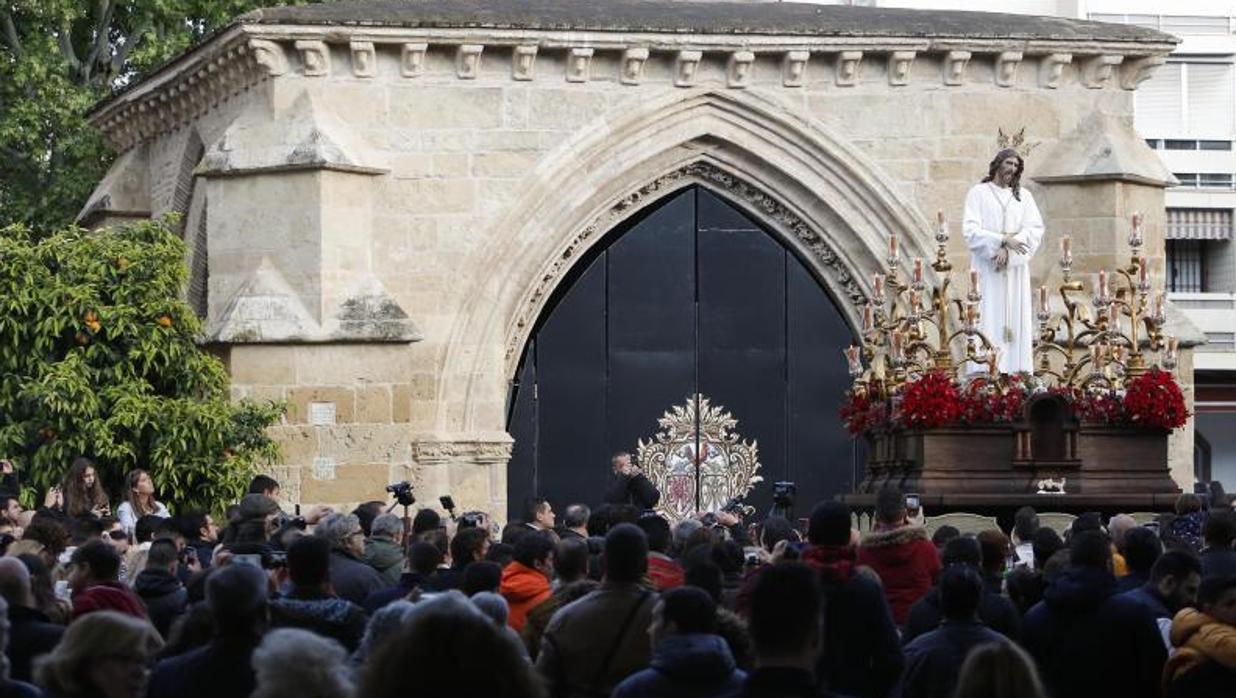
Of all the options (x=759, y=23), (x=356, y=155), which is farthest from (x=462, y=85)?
(x=759, y=23)

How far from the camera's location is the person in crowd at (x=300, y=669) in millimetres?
6621

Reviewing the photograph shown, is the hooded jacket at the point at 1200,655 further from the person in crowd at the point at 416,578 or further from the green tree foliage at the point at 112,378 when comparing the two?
the green tree foliage at the point at 112,378

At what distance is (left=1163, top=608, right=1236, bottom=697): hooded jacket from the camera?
9.31 meters

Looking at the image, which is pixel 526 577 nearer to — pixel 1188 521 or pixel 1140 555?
pixel 1140 555

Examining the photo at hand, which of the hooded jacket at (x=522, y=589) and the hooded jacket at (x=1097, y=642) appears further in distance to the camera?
the hooded jacket at (x=522, y=589)

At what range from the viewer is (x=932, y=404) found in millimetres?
19172

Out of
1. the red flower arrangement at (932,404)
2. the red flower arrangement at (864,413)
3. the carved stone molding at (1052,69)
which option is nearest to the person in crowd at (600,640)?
the red flower arrangement at (932,404)

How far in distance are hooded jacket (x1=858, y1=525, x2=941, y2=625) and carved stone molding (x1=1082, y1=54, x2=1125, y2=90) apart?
592 inches

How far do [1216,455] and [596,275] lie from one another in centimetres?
1705

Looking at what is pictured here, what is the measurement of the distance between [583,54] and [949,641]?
52.5ft

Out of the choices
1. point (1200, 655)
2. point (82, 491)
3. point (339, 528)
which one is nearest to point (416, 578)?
point (339, 528)

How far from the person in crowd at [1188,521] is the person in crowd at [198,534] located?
502 centimetres

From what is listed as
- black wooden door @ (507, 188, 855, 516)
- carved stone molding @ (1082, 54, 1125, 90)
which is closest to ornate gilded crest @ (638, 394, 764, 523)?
black wooden door @ (507, 188, 855, 516)

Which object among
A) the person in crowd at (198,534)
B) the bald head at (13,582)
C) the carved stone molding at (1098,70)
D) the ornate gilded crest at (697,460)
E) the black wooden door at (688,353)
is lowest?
the bald head at (13,582)
